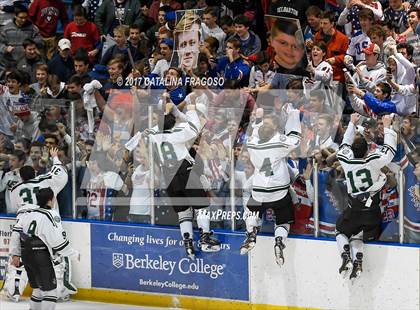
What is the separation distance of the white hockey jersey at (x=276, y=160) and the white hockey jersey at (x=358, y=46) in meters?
1.55

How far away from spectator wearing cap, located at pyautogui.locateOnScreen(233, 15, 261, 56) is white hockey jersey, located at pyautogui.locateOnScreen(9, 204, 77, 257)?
10.3 feet

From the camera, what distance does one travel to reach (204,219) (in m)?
14.6

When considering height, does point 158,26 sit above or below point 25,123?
above

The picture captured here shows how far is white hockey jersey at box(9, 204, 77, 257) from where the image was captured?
46.2 ft

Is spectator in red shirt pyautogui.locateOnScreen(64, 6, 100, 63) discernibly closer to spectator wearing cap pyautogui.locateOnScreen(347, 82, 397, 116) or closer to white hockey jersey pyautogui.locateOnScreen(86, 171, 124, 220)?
white hockey jersey pyautogui.locateOnScreen(86, 171, 124, 220)

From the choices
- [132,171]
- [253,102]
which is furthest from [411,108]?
[132,171]

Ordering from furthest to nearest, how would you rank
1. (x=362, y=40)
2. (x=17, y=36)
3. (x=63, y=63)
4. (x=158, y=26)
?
(x=17, y=36)
(x=63, y=63)
(x=158, y=26)
(x=362, y=40)

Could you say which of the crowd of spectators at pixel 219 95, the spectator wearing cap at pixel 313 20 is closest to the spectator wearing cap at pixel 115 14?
the crowd of spectators at pixel 219 95

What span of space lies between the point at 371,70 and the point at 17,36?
17.9ft

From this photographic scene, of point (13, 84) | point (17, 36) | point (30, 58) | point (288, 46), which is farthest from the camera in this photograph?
point (17, 36)

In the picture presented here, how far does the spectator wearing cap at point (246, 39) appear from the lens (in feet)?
52.1

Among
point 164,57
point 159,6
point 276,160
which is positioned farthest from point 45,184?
point 159,6

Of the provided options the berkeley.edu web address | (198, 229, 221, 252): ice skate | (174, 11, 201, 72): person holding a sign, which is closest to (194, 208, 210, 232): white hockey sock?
(198, 229, 221, 252): ice skate

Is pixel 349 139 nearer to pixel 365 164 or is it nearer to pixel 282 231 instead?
pixel 365 164
